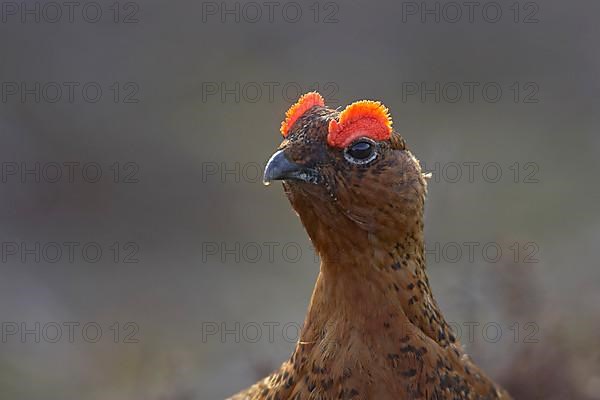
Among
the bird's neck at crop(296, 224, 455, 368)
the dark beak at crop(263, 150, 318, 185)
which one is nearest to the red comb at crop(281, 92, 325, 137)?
the dark beak at crop(263, 150, 318, 185)

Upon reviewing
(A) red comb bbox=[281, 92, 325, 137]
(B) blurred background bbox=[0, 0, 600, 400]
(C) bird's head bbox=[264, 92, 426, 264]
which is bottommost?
(C) bird's head bbox=[264, 92, 426, 264]

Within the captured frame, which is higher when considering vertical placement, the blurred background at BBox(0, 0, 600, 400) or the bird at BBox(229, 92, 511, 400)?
the blurred background at BBox(0, 0, 600, 400)

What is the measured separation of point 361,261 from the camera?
4684mm

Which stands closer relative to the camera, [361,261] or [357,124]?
[357,124]

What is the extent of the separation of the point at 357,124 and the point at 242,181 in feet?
25.9

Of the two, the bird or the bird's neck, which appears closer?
the bird

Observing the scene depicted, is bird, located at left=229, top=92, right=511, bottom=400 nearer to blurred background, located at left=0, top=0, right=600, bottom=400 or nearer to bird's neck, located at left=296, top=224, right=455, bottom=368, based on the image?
bird's neck, located at left=296, top=224, right=455, bottom=368

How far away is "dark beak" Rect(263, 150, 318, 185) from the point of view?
4469 mm

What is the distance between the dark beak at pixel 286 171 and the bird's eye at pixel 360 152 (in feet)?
0.67

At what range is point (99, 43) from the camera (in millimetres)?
13570

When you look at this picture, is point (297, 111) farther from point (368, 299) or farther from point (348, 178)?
point (368, 299)

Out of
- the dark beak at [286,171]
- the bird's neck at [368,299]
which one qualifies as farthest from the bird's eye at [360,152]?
the bird's neck at [368,299]

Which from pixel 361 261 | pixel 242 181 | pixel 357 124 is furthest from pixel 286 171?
pixel 242 181

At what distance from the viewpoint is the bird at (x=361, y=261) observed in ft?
15.0
